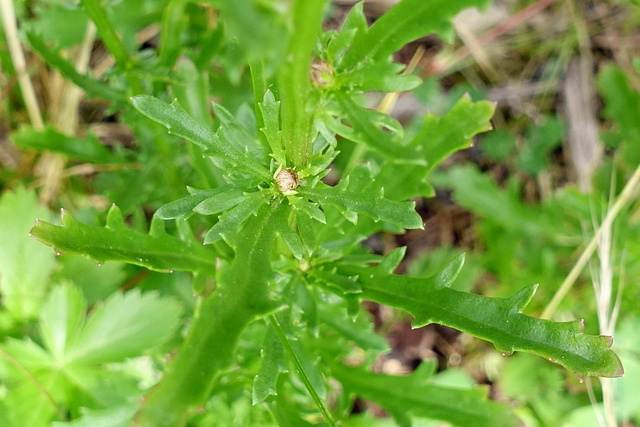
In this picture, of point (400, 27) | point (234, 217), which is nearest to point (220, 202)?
point (234, 217)

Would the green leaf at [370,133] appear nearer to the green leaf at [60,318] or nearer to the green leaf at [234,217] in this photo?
the green leaf at [234,217]

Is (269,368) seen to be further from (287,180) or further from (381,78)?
(381,78)

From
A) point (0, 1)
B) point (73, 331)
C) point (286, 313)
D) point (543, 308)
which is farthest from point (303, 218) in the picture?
point (0, 1)

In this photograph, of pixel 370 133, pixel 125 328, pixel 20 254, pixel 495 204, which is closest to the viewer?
pixel 370 133

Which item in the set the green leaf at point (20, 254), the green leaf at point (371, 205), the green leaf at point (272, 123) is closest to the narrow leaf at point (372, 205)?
the green leaf at point (371, 205)

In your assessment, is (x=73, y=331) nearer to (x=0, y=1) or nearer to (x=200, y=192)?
(x=200, y=192)

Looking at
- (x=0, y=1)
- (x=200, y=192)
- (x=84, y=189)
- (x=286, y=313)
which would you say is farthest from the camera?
(x=84, y=189)

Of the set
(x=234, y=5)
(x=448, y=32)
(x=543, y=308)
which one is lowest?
(x=543, y=308)

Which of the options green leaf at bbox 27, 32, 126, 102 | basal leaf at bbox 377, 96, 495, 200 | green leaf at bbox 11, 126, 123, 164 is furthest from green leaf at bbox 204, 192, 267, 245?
green leaf at bbox 11, 126, 123, 164
